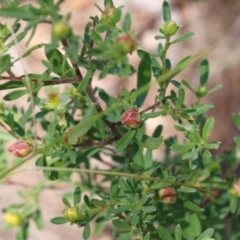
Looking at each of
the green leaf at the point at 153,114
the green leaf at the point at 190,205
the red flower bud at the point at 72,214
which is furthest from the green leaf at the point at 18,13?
the green leaf at the point at 190,205

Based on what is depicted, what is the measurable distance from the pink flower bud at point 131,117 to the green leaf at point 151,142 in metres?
0.10

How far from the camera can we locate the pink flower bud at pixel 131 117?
1224mm

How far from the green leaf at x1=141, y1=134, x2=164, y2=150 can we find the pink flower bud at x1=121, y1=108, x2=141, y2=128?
0.33ft

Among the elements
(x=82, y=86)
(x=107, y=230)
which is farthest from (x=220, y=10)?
(x=82, y=86)

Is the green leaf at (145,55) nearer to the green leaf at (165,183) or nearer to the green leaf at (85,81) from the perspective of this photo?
the green leaf at (85,81)

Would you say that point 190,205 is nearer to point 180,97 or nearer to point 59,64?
point 180,97

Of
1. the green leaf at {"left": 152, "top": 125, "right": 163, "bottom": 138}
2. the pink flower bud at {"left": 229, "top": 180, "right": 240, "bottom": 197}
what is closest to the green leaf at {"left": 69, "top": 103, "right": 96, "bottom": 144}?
the green leaf at {"left": 152, "top": 125, "right": 163, "bottom": 138}

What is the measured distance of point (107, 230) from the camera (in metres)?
2.34

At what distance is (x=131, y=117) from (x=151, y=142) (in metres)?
0.14

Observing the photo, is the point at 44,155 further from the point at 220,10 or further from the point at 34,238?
the point at 220,10

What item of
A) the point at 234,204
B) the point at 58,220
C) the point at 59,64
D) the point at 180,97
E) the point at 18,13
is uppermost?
the point at 18,13

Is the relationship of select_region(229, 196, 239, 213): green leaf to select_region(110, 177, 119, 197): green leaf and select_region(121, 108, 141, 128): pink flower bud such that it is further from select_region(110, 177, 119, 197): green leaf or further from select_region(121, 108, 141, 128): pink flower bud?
select_region(121, 108, 141, 128): pink flower bud

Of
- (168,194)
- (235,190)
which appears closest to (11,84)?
(168,194)

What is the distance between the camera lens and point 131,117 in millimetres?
1222
